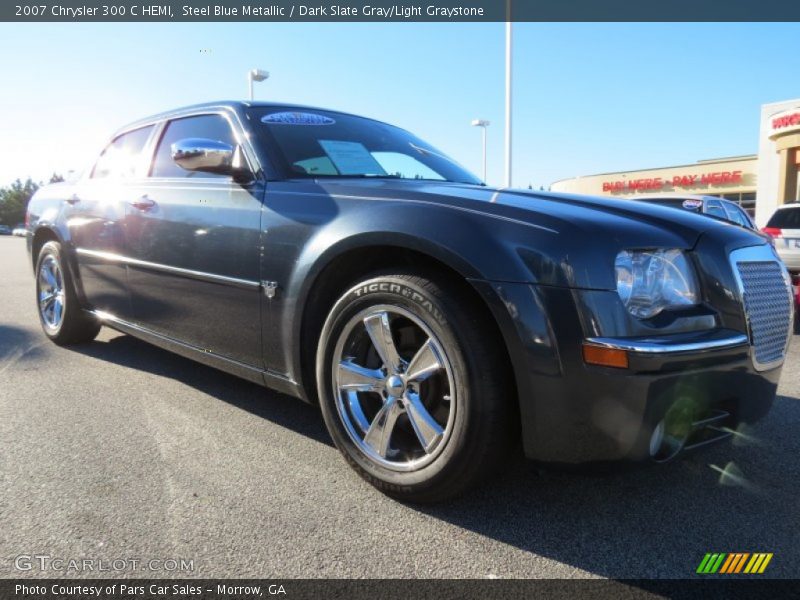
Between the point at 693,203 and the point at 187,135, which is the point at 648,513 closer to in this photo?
the point at 187,135

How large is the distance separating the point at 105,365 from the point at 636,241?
3.62 metres

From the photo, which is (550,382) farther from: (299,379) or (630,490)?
(299,379)

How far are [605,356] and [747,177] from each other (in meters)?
38.8

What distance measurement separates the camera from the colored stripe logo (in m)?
1.84

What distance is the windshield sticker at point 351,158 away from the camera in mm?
3027

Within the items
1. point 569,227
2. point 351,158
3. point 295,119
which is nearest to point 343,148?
point 351,158

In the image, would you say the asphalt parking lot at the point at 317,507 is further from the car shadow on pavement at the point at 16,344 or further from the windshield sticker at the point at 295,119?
the windshield sticker at the point at 295,119

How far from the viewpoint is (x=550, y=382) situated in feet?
6.10

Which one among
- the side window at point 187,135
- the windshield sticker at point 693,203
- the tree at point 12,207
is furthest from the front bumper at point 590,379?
the tree at point 12,207

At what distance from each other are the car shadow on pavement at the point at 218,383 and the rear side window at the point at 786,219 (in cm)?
798

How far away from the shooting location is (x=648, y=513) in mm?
2180

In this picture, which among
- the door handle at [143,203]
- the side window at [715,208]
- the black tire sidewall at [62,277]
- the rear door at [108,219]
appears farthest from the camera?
the side window at [715,208]

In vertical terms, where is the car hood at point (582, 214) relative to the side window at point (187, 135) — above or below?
below

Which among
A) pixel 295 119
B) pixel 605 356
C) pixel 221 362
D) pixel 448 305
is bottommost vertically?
pixel 221 362
